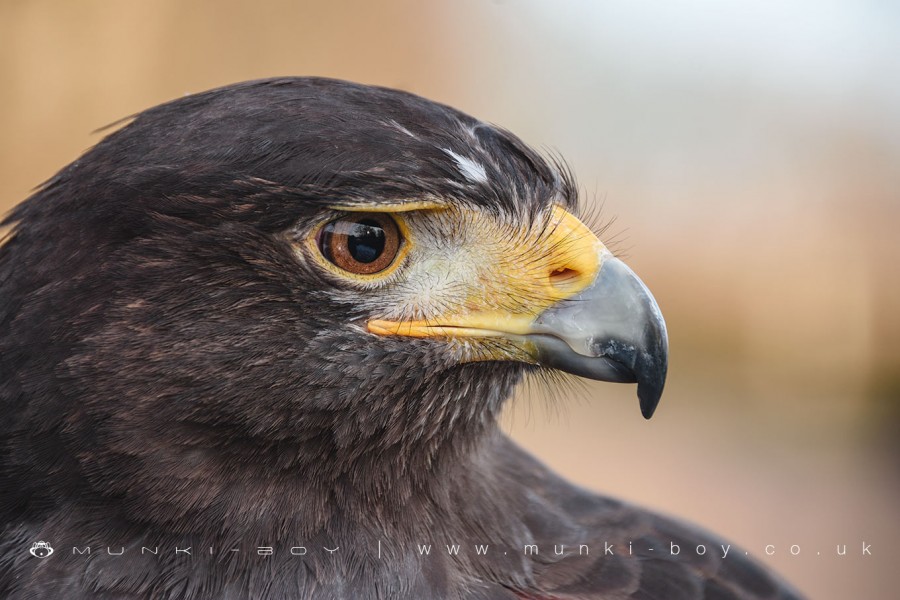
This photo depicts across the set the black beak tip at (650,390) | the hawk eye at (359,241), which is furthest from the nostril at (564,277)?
the hawk eye at (359,241)

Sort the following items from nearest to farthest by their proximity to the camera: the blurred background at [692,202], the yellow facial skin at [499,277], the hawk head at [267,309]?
1. the hawk head at [267,309]
2. the yellow facial skin at [499,277]
3. the blurred background at [692,202]

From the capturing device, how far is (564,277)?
2.59 meters

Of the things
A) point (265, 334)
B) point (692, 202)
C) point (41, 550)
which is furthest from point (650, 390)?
point (692, 202)

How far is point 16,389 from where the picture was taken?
249 cm

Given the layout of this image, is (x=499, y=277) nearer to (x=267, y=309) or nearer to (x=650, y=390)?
(x=650, y=390)

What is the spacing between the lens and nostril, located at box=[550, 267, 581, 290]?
2572mm

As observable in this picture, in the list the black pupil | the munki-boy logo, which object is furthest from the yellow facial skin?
the munki-boy logo

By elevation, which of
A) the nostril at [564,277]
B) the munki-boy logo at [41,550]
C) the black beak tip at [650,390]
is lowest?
the munki-boy logo at [41,550]

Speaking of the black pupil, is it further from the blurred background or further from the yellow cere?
the blurred background

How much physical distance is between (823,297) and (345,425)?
7.60 meters

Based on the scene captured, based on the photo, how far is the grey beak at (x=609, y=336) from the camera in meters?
2.47

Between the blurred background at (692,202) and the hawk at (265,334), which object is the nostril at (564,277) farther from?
the blurred background at (692,202)

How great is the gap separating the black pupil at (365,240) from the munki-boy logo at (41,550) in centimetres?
110

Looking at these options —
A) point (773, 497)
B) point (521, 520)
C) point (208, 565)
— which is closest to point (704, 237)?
point (773, 497)
